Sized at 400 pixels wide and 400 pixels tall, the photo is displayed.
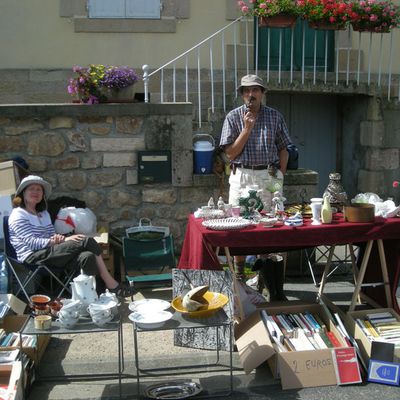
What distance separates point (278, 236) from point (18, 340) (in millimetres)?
1892

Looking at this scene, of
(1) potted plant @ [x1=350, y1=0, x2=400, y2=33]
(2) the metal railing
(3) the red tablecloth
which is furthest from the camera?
(2) the metal railing

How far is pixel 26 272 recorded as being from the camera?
5.41 meters

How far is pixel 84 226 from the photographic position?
592cm

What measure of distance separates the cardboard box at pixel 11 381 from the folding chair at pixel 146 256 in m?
2.18

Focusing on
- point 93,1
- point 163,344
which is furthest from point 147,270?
point 93,1

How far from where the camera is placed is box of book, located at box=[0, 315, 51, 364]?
4.04m

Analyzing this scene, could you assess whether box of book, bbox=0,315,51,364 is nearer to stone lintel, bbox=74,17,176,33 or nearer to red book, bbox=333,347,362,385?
red book, bbox=333,347,362,385

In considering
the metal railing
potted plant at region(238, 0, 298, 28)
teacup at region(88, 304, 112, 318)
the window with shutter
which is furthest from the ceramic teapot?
the window with shutter

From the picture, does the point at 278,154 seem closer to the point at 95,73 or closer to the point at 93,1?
the point at 95,73

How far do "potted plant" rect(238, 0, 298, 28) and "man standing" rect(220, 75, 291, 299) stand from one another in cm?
224

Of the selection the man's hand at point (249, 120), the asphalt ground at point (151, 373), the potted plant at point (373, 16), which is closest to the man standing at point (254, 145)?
the man's hand at point (249, 120)

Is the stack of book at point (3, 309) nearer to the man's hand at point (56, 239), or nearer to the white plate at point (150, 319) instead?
the man's hand at point (56, 239)

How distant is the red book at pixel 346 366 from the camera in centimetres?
396

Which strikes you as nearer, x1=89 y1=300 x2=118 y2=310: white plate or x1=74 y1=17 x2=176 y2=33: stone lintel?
x1=89 y1=300 x2=118 y2=310: white plate
